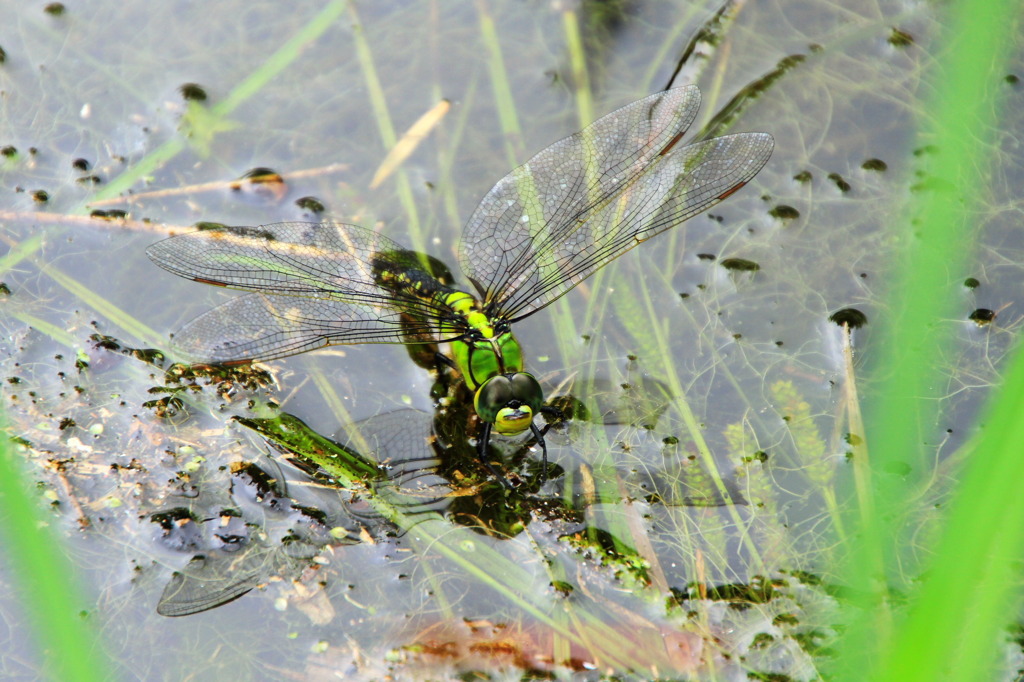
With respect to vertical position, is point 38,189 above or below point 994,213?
below

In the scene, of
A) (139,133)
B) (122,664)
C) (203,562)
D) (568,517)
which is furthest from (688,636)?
(139,133)

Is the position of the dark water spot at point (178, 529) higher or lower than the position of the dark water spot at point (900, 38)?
lower

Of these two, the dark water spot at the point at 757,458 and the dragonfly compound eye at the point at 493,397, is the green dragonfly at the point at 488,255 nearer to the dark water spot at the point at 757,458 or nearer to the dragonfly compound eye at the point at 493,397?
the dragonfly compound eye at the point at 493,397

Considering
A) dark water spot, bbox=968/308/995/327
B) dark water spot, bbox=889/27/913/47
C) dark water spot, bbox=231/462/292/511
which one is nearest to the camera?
dark water spot, bbox=231/462/292/511

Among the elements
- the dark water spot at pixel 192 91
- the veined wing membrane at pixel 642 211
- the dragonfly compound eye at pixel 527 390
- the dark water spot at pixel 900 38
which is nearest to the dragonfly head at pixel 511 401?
the dragonfly compound eye at pixel 527 390

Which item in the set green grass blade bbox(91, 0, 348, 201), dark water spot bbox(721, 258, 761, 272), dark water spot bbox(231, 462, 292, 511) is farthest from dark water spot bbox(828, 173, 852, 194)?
dark water spot bbox(231, 462, 292, 511)

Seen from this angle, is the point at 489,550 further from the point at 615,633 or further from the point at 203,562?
the point at 203,562

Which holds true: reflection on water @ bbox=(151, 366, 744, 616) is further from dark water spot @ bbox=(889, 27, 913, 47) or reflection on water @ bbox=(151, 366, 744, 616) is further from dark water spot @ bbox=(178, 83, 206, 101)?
dark water spot @ bbox=(889, 27, 913, 47)
